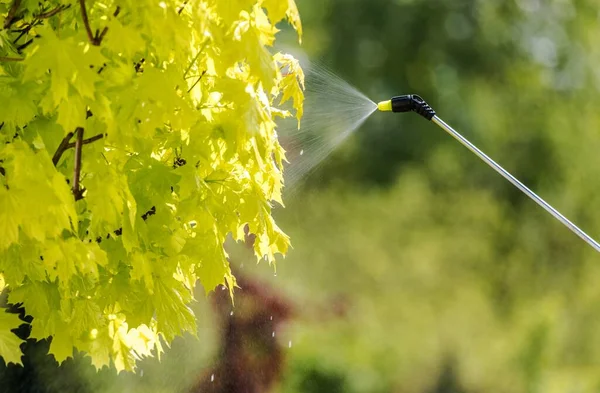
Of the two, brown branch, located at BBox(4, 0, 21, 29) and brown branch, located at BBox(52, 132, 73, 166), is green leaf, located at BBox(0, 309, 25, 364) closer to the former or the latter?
brown branch, located at BBox(52, 132, 73, 166)

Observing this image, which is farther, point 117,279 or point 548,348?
point 548,348

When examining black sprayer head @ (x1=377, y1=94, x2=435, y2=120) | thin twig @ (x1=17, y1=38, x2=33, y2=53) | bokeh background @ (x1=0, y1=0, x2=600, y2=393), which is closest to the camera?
thin twig @ (x1=17, y1=38, x2=33, y2=53)

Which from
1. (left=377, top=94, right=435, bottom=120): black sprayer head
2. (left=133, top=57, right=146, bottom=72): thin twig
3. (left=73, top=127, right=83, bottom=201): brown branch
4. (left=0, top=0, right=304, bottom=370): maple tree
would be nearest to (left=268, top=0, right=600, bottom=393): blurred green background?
(left=377, top=94, right=435, bottom=120): black sprayer head

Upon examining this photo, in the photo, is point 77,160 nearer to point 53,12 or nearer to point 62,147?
point 62,147

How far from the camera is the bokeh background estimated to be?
518cm

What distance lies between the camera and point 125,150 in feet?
5.52

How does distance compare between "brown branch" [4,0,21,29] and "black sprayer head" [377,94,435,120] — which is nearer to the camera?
"brown branch" [4,0,21,29]

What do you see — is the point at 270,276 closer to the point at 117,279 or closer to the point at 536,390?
the point at 536,390

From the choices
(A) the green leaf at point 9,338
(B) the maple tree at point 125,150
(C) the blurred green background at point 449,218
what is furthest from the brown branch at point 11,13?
(C) the blurred green background at point 449,218

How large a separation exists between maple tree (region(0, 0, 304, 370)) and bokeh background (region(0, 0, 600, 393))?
3193 millimetres

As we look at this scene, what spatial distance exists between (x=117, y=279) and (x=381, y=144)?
362 cm

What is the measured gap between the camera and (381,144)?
5.22 metres

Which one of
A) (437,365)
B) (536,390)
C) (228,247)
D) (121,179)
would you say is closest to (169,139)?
(121,179)

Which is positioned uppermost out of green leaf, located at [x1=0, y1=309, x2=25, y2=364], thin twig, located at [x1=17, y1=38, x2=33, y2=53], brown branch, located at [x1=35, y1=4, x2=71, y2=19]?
brown branch, located at [x1=35, y1=4, x2=71, y2=19]
